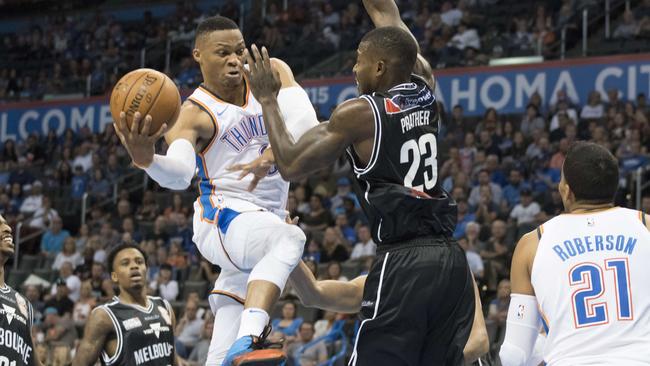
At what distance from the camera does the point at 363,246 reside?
45.4 feet

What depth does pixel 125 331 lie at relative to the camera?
26.6 feet

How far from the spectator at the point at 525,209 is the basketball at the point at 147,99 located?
28.5 feet

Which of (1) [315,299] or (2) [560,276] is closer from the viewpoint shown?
(2) [560,276]

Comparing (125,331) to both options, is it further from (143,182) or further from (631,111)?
(143,182)

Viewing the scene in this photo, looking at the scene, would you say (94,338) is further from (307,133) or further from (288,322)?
(288,322)

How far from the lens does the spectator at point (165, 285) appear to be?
49.1ft

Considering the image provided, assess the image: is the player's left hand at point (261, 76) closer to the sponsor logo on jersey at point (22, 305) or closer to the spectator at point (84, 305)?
the sponsor logo on jersey at point (22, 305)

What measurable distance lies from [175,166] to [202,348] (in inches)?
310

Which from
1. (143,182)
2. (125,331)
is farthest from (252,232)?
(143,182)

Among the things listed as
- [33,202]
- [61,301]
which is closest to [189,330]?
[61,301]

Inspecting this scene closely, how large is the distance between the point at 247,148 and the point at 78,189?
14.3m

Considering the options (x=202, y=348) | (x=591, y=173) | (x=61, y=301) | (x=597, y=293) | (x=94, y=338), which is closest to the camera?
(x=597, y=293)

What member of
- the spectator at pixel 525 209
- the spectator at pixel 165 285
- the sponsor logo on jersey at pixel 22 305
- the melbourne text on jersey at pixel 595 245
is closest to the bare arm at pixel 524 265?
the melbourne text on jersey at pixel 595 245

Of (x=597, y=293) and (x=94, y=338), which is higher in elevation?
(x=597, y=293)
